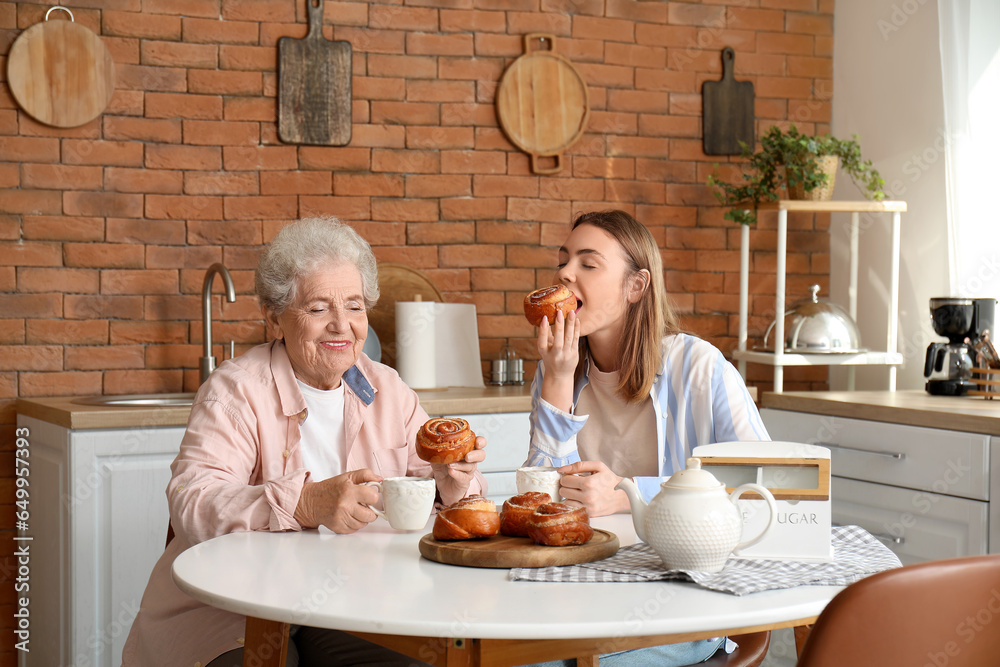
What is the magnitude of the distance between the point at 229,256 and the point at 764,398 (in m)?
1.76

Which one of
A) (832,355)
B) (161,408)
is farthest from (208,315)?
(832,355)

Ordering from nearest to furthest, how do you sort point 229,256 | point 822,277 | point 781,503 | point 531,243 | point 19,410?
point 781,503 < point 19,410 < point 229,256 < point 531,243 < point 822,277

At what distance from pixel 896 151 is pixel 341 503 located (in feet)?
Answer: 8.72

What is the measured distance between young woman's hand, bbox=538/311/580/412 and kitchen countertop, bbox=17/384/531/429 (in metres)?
0.77

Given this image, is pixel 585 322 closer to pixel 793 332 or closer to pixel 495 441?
pixel 495 441

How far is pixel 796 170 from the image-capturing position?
10.6ft

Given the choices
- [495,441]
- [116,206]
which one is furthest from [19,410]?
[495,441]

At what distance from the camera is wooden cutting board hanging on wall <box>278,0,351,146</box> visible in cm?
312

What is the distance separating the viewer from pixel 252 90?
310 centimetres

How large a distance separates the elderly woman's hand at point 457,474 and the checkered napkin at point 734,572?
0.40 metres

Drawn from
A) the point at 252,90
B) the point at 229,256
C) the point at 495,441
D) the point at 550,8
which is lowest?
the point at 495,441

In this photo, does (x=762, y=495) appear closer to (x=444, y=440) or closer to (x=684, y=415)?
(x=444, y=440)

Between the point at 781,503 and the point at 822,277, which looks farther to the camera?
the point at 822,277

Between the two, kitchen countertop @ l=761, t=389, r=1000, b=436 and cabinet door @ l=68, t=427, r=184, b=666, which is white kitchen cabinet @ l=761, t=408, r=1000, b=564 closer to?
kitchen countertop @ l=761, t=389, r=1000, b=436
